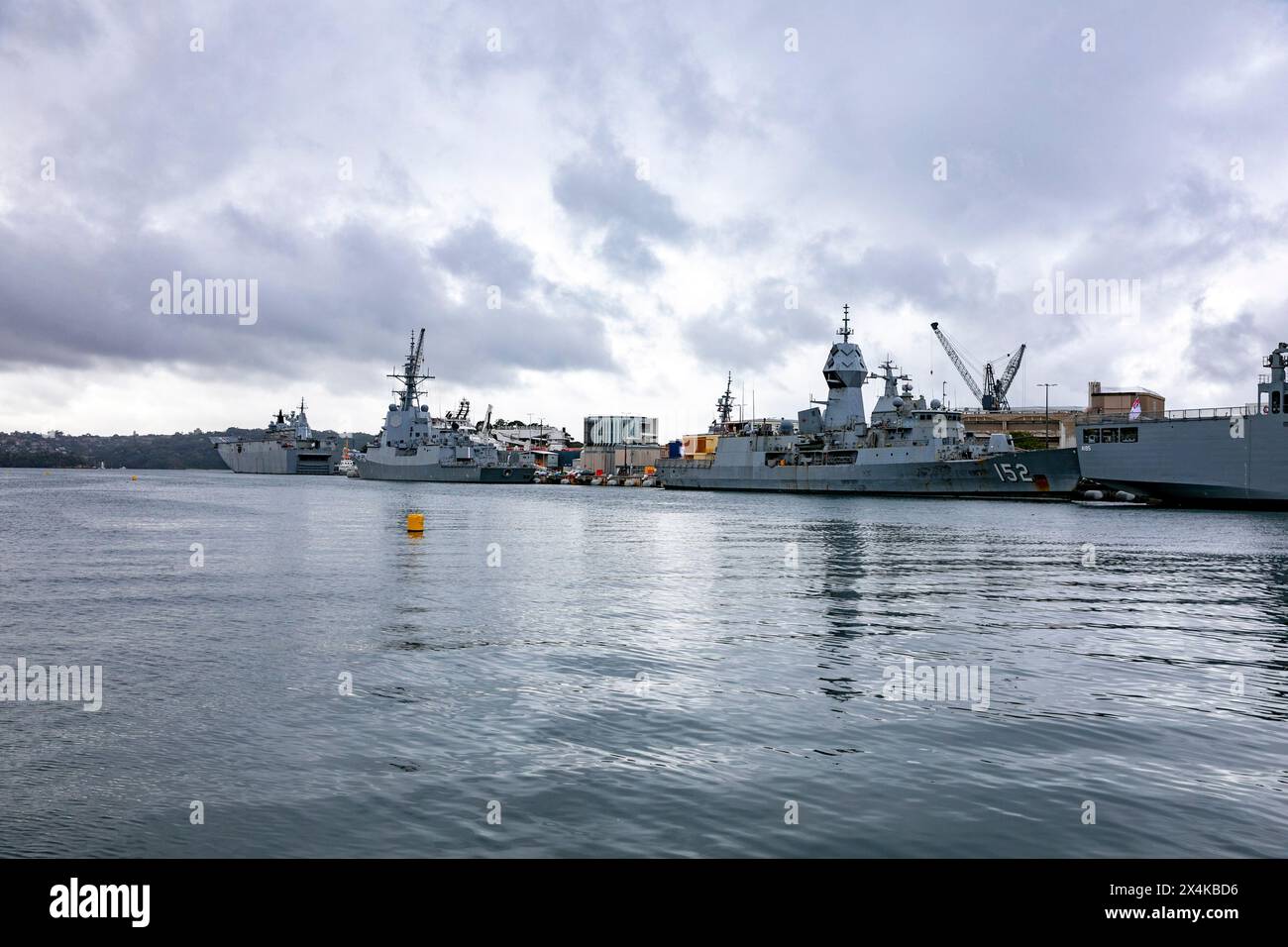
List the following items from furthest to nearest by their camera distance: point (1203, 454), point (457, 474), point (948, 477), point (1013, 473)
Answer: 1. point (457, 474)
2. point (948, 477)
3. point (1013, 473)
4. point (1203, 454)

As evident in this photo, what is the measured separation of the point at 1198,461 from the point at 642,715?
8007cm

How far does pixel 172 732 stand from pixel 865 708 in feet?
35.1

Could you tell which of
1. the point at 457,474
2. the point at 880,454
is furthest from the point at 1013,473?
the point at 457,474

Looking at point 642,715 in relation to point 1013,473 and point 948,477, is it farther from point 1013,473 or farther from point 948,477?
point 948,477

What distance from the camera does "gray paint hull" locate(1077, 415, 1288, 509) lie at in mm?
75000

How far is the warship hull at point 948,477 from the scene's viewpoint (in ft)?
324

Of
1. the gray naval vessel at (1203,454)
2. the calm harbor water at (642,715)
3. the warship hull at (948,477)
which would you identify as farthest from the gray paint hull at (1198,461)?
the calm harbor water at (642,715)

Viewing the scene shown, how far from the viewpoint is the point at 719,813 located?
416 inches

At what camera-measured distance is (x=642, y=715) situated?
14742mm

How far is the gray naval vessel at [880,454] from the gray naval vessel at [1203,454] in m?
10.3

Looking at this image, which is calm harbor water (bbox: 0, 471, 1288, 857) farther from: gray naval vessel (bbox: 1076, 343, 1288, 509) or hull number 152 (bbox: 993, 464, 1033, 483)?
hull number 152 (bbox: 993, 464, 1033, 483)

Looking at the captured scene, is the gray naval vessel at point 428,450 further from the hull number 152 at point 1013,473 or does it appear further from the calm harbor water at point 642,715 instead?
the calm harbor water at point 642,715
